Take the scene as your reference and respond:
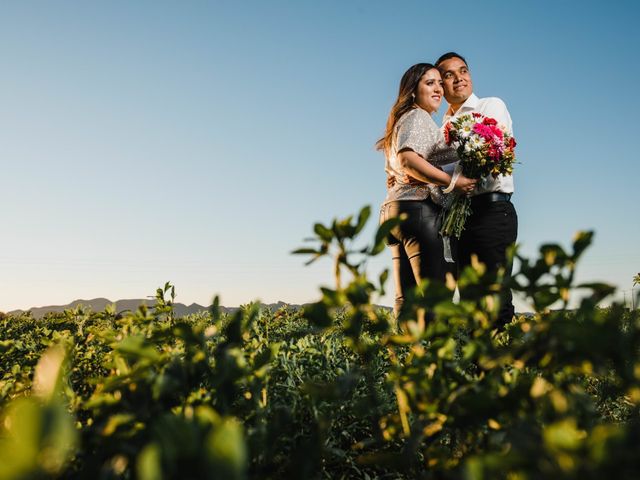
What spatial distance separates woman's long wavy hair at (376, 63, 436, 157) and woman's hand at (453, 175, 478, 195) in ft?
2.45

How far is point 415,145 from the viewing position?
4.11m

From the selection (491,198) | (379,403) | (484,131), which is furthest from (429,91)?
(379,403)

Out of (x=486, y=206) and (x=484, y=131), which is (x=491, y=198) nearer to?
(x=486, y=206)

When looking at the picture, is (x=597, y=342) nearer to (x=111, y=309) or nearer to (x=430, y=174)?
(x=111, y=309)

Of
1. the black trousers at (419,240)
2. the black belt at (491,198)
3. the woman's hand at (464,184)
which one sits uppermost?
the woman's hand at (464,184)

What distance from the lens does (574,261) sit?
3.31ft

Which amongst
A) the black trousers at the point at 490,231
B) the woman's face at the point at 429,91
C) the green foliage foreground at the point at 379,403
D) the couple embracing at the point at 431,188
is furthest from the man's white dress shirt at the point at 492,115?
the green foliage foreground at the point at 379,403

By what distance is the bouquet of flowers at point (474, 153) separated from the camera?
4.03 meters

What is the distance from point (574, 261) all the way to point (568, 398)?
13.3 inches

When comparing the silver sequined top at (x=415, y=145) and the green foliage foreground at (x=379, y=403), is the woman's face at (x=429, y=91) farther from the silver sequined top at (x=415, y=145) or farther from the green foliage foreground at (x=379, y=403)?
the green foliage foreground at (x=379, y=403)

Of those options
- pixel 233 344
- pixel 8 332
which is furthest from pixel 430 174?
pixel 8 332

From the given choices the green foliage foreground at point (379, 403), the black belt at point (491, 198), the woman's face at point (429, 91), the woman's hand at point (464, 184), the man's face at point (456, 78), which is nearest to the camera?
the green foliage foreground at point (379, 403)

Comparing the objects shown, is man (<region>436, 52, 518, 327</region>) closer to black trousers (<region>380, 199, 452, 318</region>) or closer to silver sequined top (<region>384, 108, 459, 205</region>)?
black trousers (<region>380, 199, 452, 318</region>)

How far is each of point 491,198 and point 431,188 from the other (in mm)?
548
